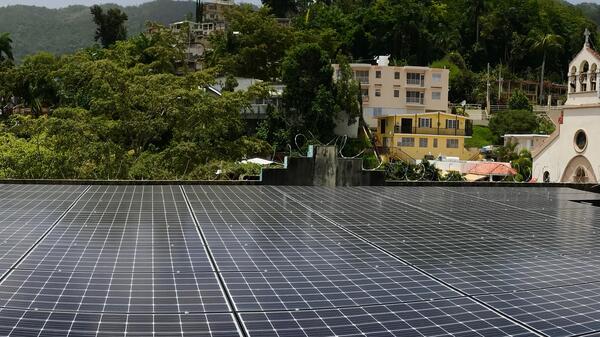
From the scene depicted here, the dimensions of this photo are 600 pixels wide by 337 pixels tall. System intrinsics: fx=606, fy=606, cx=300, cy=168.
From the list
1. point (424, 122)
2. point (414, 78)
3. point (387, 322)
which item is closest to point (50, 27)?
point (414, 78)

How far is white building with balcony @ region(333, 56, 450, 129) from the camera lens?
56.9 meters

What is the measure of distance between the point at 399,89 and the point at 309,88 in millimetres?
12560

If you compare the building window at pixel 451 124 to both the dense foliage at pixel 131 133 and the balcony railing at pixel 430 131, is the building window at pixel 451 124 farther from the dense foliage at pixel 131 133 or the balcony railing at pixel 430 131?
the dense foliage at pixel 131 133

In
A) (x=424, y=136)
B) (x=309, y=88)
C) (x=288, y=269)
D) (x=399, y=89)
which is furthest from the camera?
(x=399, y=89)

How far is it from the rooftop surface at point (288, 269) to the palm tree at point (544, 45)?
65.1m

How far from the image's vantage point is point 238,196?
11555 millimetres

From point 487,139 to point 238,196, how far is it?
166 feet

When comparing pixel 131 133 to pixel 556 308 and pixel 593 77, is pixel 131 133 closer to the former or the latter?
pixel 593 77

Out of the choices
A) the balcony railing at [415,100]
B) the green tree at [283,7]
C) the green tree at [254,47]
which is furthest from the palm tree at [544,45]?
the green tree at [283,7]

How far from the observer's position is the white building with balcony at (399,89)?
56.9 m

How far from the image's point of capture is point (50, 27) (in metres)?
174

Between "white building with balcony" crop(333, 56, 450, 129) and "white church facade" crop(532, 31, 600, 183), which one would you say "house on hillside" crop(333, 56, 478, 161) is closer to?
Answer: "white building with balcony" crop(333, 56, 450, 129)

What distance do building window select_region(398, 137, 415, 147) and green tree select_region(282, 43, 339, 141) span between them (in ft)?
23.6

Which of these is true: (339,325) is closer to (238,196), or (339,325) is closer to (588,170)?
(238,196)
